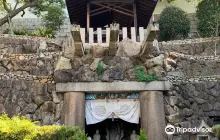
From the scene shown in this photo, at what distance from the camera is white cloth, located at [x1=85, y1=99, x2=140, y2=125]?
1047 centimetres

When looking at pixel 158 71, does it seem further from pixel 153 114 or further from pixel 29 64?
pixel 29 64

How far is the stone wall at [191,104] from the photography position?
10.5 m

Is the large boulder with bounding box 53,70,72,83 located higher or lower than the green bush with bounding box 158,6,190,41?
lower

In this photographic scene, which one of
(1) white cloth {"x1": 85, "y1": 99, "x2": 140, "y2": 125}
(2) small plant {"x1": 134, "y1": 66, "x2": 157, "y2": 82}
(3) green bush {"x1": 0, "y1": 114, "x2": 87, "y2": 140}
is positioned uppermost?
(2) small plant {"x1": 134, "y1": 66, "x2": 157, "y2": 82}

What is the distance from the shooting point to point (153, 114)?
9984 mm

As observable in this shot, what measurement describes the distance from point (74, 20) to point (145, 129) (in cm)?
815

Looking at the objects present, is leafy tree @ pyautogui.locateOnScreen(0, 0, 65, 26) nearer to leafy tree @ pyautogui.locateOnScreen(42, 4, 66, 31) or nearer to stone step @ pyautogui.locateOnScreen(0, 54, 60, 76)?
leafy tree @ pyautogui.locateOnScreen(42, 4, 66, 31)

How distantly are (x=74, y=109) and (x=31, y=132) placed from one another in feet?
10.7

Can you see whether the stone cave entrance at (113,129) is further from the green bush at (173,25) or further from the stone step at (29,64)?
the green bush at (173,25)

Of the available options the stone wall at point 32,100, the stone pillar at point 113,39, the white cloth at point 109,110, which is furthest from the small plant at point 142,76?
the stone wall at point 32,100

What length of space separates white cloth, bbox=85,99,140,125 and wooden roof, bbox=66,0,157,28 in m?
5.64

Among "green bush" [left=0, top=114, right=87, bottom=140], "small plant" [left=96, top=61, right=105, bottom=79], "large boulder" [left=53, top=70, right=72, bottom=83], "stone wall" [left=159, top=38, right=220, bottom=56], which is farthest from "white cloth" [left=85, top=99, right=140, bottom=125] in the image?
"stone wall" [left=159, top=38, right=220, bottom=56]

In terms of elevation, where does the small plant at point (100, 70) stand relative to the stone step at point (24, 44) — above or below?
below

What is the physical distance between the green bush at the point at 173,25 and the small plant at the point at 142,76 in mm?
8373
